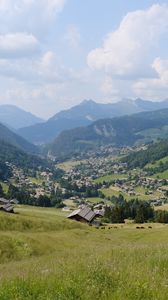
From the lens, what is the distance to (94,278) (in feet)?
34.2

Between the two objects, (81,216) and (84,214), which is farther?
(84,214)

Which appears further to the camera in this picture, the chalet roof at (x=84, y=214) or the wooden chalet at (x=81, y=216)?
the chalet roof at (x=84, y=214)

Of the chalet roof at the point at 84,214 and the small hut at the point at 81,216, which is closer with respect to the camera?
the small hut at the point at 81,216

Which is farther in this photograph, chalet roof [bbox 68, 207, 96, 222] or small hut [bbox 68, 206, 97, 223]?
chalet roof [bbox 68, 207, 96, 222]

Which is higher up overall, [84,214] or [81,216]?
[84,214]

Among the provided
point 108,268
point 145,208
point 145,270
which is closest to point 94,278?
point 108,268

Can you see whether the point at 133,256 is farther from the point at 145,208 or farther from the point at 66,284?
the point at 145,208

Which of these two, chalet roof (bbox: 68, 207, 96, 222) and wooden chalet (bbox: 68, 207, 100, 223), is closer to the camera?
wooden chalet (bbox: 68, 207, 100, 223)

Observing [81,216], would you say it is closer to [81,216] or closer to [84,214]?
[81,216]

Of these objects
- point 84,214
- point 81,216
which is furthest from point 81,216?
point 84,214

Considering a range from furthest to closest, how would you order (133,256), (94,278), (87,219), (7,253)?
(87,219), (7,253), (133,256), (94,278)

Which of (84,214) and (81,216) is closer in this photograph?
(81,216)

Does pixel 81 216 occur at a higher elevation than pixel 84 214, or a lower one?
lower

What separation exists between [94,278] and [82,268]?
1187 mm
